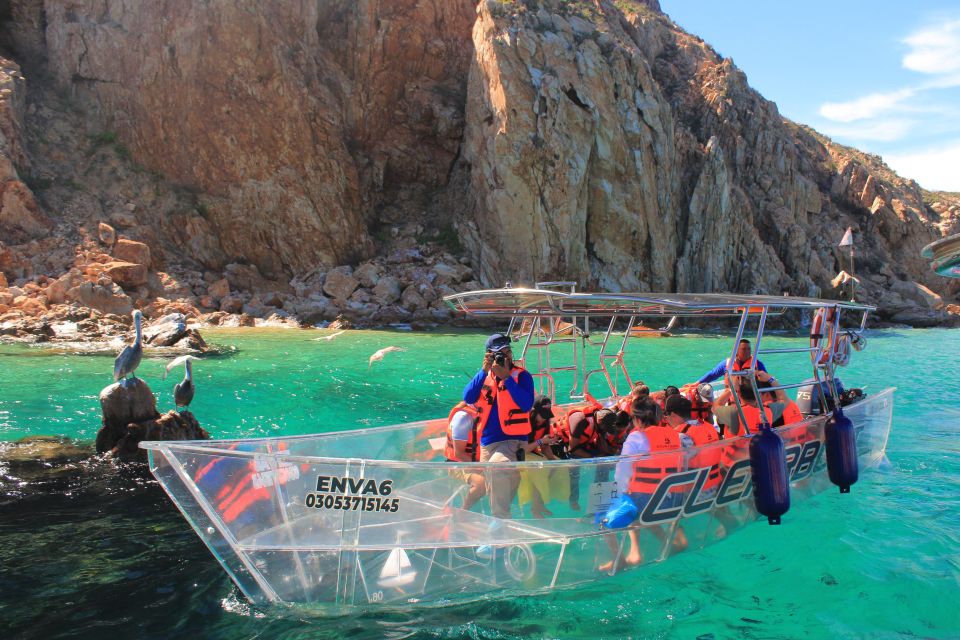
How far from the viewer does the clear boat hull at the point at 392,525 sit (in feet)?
15.3

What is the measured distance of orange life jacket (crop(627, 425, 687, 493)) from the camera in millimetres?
5316

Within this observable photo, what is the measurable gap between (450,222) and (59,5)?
24.1 m

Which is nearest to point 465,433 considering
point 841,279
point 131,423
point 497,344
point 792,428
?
A: point 497,344

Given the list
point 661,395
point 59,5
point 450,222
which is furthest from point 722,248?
point 59,5

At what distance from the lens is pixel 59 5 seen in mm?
34844

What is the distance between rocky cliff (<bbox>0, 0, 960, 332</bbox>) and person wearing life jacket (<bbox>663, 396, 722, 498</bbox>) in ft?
80.4

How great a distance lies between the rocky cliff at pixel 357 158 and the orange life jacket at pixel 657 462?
24843 mm

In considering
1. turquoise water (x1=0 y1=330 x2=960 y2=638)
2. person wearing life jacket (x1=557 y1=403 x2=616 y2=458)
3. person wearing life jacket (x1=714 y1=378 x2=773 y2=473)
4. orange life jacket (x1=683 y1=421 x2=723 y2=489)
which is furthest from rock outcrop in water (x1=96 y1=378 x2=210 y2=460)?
person wearing life jacket (x1=714 y1=378 x2=773 y2=473)

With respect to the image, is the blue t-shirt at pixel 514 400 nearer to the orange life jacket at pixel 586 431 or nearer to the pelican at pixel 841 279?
the orange life jacket at pixel 586 431

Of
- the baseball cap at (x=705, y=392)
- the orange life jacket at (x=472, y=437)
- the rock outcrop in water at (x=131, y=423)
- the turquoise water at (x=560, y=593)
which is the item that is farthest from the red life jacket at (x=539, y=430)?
the rock outcrop in water at (x=131, y=423)

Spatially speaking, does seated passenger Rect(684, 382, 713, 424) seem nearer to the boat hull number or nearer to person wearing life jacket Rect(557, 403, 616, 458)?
person wearing life jacket Rect(557, 403, 616, 458)

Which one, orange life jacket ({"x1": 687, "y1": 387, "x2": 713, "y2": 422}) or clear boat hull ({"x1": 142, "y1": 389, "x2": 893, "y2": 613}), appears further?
orange life jacket ({"x1": 687, "y1": 387, "x2": 713, "y2": 422})

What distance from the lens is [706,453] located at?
5.72m

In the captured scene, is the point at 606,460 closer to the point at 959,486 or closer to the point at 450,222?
the point at 959,486
